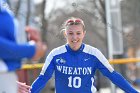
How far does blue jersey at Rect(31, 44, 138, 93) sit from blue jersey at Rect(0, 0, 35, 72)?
5.63ft

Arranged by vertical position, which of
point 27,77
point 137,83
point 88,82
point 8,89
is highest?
point 8,89

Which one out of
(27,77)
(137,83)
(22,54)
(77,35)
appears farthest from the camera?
(137,83)

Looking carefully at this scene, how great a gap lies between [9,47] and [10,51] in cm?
3

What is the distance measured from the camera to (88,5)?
1449 cm

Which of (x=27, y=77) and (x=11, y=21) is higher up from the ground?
(x=11, y=21)

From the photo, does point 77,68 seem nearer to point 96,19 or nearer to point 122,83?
point 122,83

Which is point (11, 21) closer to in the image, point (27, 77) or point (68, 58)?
point (68, 58)

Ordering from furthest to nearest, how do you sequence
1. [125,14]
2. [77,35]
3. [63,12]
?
1. [125,14]
2. [63,12]
3. [77,35]

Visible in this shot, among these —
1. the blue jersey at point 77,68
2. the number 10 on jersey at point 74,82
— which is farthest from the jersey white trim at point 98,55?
the number 10 on jersey at point 74,82

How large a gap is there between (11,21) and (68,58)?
1.87m

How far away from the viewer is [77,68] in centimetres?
489

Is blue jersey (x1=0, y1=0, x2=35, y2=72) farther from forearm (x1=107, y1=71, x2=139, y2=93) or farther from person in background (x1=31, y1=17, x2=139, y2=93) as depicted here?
forearm (x1=107, y1=71, x2=139, y2=93)

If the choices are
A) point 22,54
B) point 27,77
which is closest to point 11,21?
point 22,54

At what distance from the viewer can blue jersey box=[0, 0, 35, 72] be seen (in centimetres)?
299
